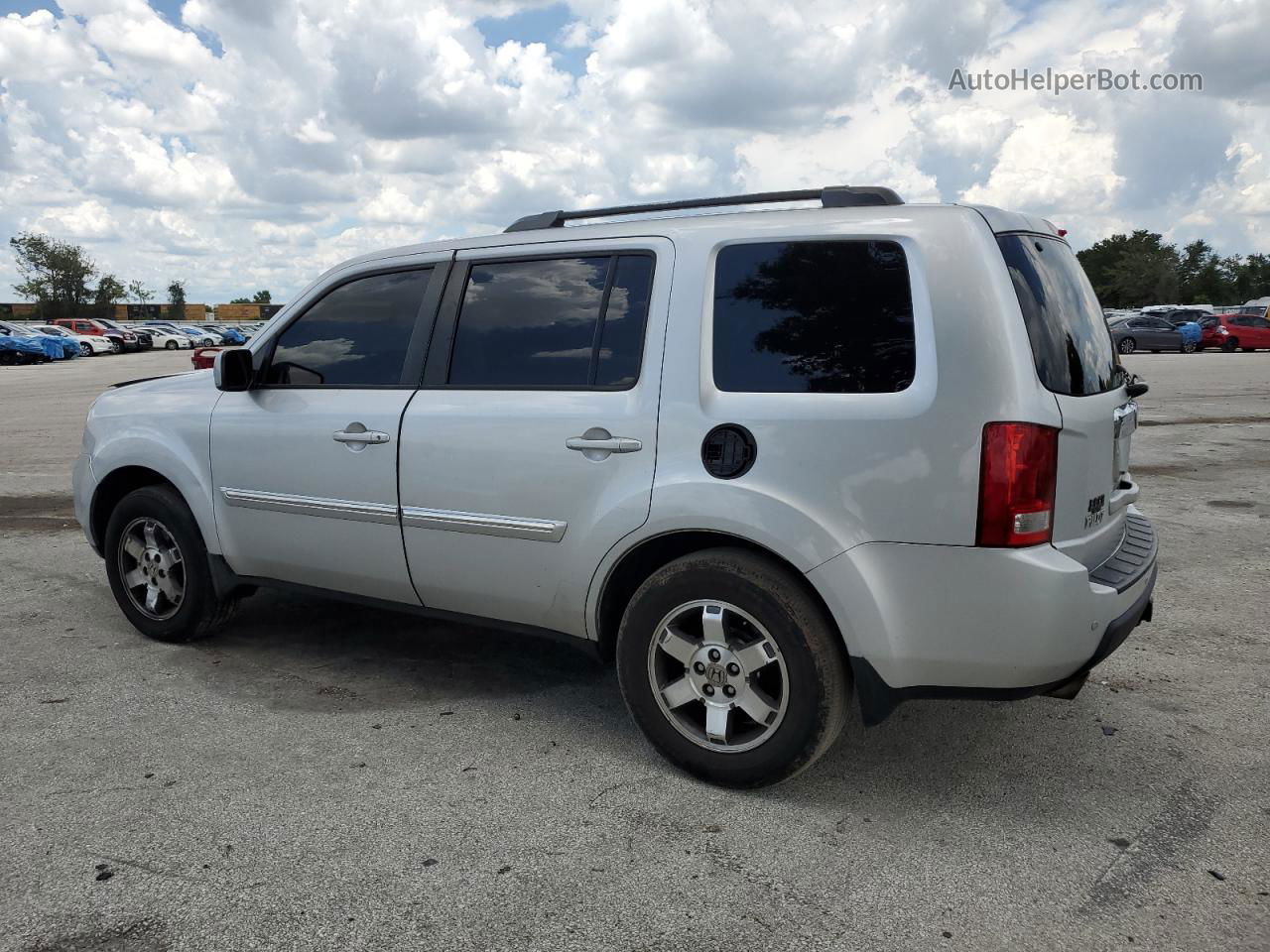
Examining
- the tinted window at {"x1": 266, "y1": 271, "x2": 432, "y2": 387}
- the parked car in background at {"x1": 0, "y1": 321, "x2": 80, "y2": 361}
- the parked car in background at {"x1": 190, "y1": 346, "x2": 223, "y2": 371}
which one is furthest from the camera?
the parked car in background at {"x1": 0, "y1": 321, "x2": 80, "y2": 361}

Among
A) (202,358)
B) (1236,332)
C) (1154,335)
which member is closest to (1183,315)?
(1236,332)

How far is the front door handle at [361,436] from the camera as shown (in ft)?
13.3

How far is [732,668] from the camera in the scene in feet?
10.9

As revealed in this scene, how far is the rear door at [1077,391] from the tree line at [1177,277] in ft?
329

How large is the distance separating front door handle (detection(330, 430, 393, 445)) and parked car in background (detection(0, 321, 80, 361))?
42.2 m

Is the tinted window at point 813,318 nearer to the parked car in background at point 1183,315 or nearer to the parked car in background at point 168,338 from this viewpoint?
the parked car in background at point 1183,315

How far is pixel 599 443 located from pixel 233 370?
6.23 feet

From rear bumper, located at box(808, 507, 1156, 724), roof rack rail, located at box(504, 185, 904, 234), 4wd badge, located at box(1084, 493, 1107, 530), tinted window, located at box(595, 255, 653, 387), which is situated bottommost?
rear bumper, located at box(808, 507, 1156, 724)

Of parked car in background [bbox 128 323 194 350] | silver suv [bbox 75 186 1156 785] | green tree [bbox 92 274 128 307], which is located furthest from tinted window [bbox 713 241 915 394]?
green tree [bbox 92 274 128 307]

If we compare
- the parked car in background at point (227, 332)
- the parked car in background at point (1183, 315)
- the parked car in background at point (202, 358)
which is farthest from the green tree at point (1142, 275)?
the parked car in background at point (202, 358)

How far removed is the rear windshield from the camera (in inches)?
121

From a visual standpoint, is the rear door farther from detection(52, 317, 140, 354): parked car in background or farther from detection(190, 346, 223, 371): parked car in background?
detection(52, 317, 140, 354): parked car in background

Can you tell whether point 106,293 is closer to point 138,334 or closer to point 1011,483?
point 138,334

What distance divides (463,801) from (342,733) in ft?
2.55
